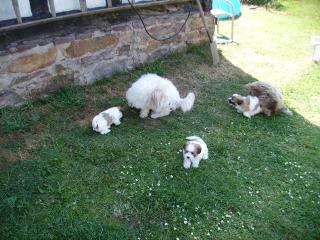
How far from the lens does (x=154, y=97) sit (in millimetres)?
4656

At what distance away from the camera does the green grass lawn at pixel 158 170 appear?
3.39 m

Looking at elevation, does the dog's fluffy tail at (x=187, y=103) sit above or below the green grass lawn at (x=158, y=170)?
above

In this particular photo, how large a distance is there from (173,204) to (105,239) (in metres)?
0.80

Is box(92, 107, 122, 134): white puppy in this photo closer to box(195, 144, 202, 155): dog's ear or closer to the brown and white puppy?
box(195, 144, 202, 155): dog's ear

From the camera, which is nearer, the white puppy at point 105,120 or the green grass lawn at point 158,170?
the green grass lawn at point 158,170

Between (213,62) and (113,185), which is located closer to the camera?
(113,185)

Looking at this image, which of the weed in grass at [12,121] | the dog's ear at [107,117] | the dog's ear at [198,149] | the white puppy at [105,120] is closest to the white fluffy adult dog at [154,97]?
the white puppy at [105,120]

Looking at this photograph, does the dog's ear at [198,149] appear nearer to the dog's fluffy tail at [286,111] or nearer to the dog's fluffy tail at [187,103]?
the dog's fluffy tail at [187,103]

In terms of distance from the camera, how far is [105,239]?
10.4 ft

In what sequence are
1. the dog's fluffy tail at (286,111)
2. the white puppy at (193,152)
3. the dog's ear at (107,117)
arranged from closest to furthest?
1. the white puppy at (193,152)
2. the dog's ear at (107,117)
3. the dog's fluffy tail at (286,111)

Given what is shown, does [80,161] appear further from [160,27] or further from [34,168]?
[160,27]

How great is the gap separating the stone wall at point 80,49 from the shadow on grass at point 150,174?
0.76ft

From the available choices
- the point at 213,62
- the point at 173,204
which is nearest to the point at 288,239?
the point at 173,204

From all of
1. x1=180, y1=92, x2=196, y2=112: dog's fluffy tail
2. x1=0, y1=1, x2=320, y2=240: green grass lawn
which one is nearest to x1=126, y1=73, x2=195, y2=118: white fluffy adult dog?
x1=180, y1=92, x2=196, y2=112: dog's fluffy tail
